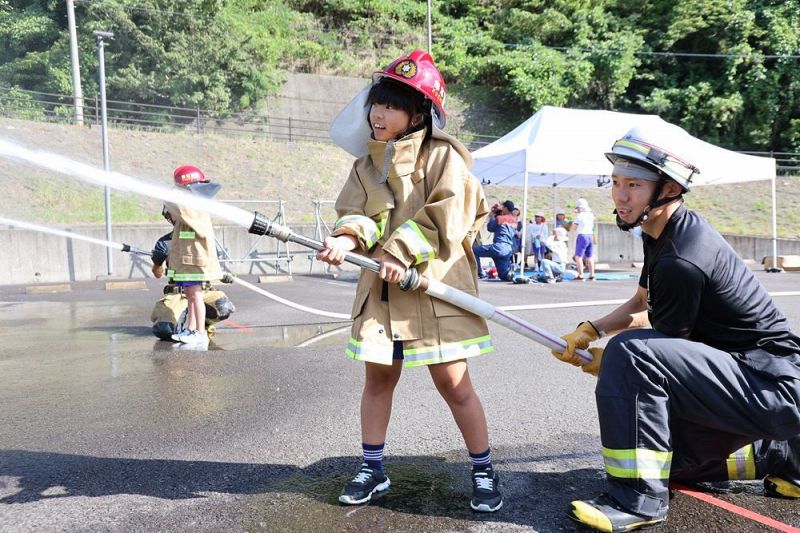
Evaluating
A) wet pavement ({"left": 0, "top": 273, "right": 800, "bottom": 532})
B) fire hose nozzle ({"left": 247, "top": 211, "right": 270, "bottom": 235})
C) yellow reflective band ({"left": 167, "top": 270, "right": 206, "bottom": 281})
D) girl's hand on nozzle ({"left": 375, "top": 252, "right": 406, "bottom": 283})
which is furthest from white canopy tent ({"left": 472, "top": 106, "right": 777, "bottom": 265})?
fire hose nozzle ({"left": 247, "top": 211, "right": 270, "bottom": 235})

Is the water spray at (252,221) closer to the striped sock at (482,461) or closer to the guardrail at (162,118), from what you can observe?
the striped sock at (482,461)

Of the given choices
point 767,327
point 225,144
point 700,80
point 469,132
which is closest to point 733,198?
point 700,80

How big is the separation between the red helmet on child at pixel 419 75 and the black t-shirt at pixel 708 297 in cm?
113

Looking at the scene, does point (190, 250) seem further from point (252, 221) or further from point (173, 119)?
point (173, 119)

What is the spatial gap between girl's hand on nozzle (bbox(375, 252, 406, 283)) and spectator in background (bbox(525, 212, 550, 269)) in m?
11.8

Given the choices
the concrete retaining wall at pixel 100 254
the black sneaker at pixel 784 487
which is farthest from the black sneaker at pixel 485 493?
the concrete retaining wall at pixel 100 254

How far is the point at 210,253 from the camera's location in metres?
6.55

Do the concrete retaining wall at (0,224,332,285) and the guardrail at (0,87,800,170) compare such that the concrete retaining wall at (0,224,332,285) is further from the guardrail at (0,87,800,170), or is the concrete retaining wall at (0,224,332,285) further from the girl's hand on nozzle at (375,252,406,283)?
the girl's hand on nozzle at (375,252,406,283)

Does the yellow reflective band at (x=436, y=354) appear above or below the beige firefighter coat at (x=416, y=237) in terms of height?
below

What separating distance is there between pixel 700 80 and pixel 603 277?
20.4 meters

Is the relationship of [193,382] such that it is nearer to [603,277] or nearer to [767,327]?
[767,327]

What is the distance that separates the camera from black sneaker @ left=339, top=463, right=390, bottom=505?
281cm

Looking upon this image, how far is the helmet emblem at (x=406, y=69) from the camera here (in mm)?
2859

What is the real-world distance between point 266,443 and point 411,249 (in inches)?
63.4
